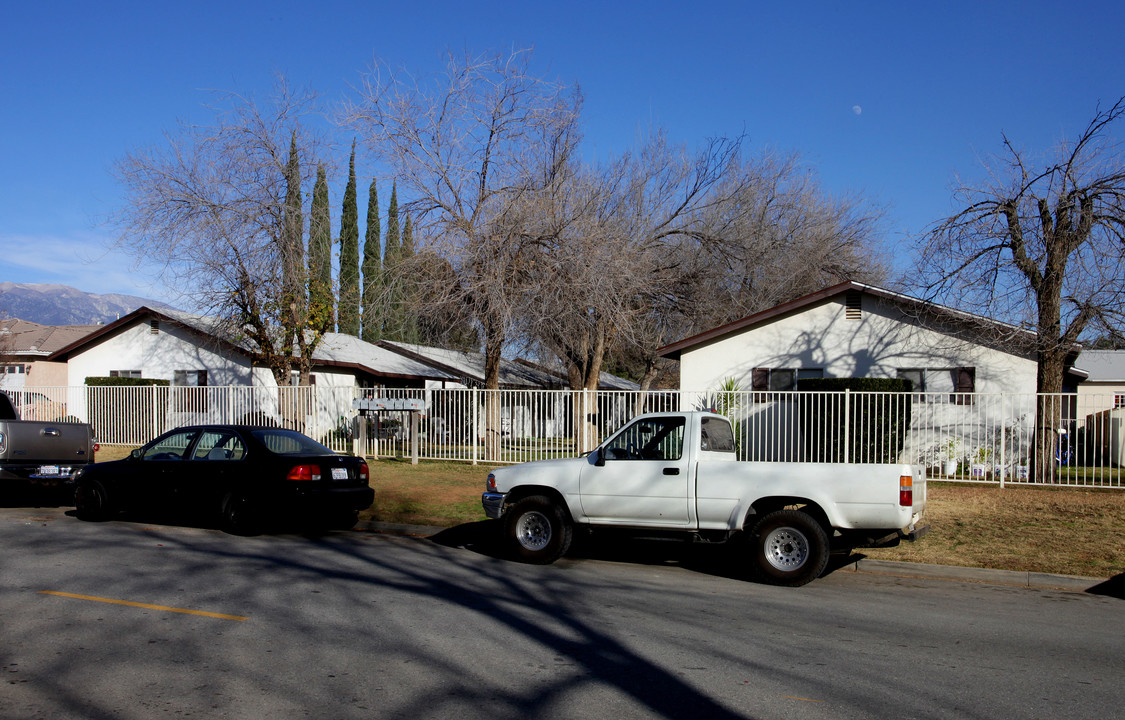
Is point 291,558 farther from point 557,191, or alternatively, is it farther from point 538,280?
point 557,191

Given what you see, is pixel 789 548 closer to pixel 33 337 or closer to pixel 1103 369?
pixel 1103 369

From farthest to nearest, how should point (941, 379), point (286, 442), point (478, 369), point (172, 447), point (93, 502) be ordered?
point (478, 369), point (941, 379), point (93, 502), point (172, 447), point (286, 442)

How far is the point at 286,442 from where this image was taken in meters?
12.5

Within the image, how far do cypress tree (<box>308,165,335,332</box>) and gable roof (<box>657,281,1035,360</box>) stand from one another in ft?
30.9

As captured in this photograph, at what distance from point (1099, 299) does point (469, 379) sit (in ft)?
79.6

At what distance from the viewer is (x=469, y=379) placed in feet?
117

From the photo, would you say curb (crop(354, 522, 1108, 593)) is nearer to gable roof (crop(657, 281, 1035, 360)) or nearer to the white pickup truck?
the white pickup truck

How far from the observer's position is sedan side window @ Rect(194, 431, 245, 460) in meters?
12.2

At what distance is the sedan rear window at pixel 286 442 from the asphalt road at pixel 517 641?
2283 mm

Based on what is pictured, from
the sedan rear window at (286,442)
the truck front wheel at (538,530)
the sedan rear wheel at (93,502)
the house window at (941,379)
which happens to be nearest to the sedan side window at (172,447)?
the sedan rear wheel at (93,502)

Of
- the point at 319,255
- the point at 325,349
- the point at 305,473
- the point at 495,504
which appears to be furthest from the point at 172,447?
the point at 325,349

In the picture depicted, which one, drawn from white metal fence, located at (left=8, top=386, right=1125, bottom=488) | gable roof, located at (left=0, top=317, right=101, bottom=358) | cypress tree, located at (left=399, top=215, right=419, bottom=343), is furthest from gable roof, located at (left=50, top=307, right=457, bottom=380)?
cypress tree, located at (left=399, top=215, right=419, bottom=343)

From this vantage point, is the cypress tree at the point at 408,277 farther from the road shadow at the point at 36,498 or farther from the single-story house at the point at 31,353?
the single-story house at the point at 31,353

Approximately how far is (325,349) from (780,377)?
16839mm
